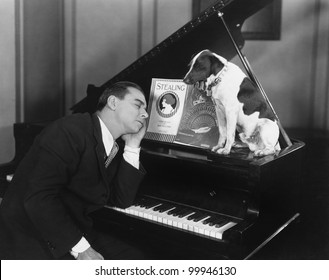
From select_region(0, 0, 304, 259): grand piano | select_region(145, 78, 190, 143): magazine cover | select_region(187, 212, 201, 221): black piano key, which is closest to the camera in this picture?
select_region(0, 0, 304, 259): grand piano

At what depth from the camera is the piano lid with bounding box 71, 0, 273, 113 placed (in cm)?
220

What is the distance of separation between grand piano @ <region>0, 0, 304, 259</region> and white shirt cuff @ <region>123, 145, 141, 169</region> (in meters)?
0.09

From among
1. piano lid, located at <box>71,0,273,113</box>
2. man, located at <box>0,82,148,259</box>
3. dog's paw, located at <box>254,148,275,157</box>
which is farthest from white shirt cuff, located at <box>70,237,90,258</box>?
piano lid, located at <box>71,0,273,113</box>

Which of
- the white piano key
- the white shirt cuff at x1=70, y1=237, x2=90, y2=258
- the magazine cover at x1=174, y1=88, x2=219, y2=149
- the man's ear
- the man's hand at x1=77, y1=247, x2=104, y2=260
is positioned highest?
the man's ear

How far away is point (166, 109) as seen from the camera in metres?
2.43

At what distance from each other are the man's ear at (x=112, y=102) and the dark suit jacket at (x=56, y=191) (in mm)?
90

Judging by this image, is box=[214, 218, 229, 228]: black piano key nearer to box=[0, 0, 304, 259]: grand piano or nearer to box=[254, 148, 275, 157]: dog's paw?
box=[0, 0, 304, 259]: grand piano

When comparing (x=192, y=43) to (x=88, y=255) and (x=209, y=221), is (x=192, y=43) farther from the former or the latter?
(x=88, y=255)

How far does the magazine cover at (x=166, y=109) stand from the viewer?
239 centimetres

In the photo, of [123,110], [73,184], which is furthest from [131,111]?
A: [73,184]

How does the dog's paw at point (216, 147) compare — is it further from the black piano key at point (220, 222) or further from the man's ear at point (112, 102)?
the man's ear at point (112, 102)

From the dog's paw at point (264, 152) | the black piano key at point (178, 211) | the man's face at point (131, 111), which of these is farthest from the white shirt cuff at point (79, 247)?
the dog's paw at point (264, 152)

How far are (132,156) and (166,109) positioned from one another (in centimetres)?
42
